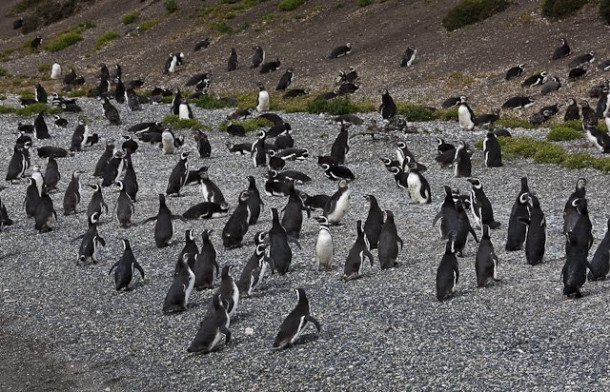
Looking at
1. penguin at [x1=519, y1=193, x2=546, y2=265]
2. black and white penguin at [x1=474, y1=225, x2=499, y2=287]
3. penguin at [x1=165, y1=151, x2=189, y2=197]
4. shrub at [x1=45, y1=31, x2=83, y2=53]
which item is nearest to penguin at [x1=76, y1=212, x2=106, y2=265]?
penguin at [x1=165, y1=151, x2=189, y2=197]

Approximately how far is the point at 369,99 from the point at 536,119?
6.58 meters

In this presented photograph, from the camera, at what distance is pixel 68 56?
4675 centimetres

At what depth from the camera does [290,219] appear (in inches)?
661

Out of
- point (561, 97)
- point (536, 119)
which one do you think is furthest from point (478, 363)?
point (561, 97)

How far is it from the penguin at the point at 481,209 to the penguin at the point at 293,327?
203 inches

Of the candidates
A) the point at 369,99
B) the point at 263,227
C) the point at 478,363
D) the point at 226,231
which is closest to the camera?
the point at 478,363

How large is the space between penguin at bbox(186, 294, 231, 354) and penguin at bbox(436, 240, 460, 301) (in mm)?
2547

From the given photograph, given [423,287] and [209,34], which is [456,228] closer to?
[423,287]

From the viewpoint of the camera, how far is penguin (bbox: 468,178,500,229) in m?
16.5

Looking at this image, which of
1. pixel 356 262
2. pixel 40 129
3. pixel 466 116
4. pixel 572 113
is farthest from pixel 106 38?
pixel 356 262

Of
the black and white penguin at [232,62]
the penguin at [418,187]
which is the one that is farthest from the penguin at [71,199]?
the black and white penguin at [232,62]

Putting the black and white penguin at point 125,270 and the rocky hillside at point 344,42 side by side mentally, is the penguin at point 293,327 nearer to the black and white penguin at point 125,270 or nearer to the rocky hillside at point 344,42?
the black and white penguin at point 125,270

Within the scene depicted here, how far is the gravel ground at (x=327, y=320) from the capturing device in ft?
35.8

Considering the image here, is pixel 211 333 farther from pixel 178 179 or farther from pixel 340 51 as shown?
pixel 340 51
